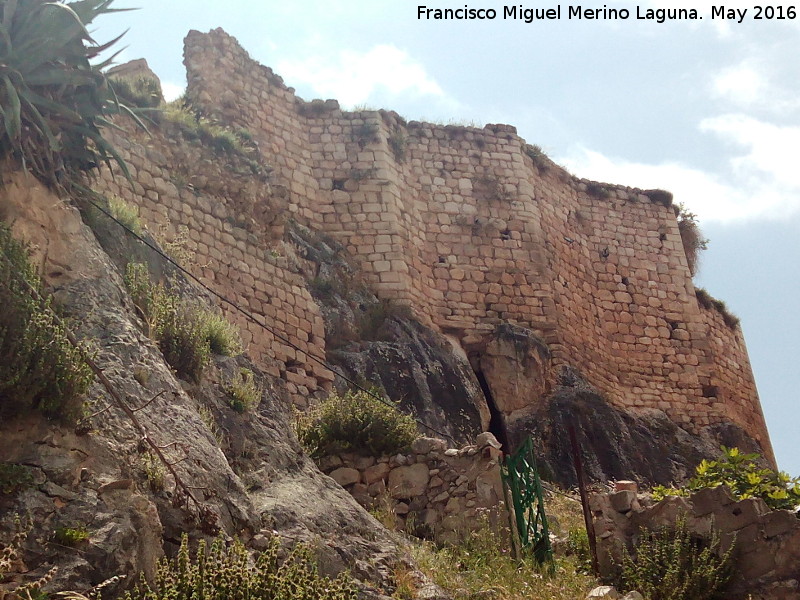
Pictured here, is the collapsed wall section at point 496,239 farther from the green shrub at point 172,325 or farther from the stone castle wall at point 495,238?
the green shrub at point 172,325

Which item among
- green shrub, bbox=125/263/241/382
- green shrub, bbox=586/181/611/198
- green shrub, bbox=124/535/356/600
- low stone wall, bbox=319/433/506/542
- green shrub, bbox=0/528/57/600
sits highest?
green shrub, bbox=586/181/611/198

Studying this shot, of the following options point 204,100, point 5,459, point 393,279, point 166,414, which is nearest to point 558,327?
point 393,279

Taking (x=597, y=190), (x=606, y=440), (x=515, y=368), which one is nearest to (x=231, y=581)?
(x=515, y=368)

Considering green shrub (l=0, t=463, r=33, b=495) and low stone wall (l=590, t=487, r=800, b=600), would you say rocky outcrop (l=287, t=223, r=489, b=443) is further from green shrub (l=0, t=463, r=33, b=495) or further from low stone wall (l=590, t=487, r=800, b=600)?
green shrub (l=0, t=463, r=33, b=495)

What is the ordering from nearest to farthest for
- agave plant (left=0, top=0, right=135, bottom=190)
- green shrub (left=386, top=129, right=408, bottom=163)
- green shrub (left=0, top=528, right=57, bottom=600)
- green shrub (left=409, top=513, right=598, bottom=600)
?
green shrub (left=0, top=528, right=57, bottom=600)
green shrub (left=409, top=513, right=598, bottom=600)
agave plant (left=0, top=0, right=135, bottom=190)
green shrub (left=386, top=129, right=408, bottom=163)

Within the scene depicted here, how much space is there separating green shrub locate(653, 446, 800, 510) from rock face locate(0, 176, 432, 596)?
11.7ft

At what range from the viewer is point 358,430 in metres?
10.7

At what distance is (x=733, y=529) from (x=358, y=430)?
3.61m

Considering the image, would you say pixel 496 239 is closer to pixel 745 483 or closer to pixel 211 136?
pixel 211 136

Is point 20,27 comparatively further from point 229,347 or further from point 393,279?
point 393,279

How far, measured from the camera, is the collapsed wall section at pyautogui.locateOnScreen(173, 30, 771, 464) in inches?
672

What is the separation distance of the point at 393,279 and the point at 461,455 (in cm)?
634

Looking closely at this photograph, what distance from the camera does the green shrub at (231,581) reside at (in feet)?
18.2

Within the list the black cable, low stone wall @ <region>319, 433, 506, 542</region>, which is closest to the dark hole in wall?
the black cable
